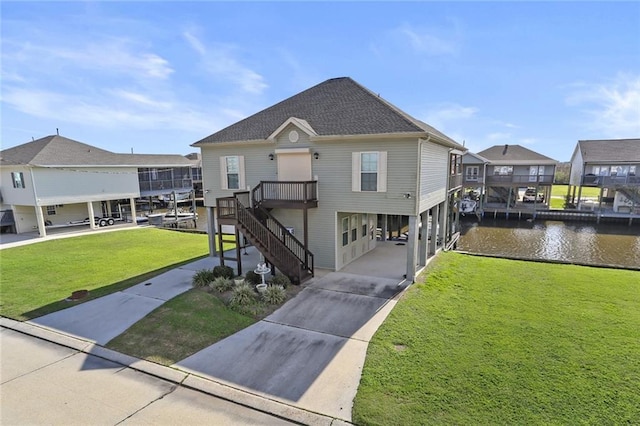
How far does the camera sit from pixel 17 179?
22.0 metres

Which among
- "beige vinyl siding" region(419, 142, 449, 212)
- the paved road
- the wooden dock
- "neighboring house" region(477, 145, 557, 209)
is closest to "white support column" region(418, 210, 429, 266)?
"beige vinyl siding" region(419, 142, 449, 212)

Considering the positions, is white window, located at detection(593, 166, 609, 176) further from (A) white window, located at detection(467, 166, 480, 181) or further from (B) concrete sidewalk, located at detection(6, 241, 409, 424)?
(B) concrete sidewalk, located at detection(6, 241, 409, 424)

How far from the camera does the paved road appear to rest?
5.54 m

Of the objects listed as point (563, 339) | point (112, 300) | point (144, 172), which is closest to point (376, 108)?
point (563, 339)

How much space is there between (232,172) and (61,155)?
1744cm

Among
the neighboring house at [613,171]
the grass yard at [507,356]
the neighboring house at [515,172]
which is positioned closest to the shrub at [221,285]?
the grass yard at [507,356]

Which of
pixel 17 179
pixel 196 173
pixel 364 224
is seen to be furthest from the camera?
pixel 196 173

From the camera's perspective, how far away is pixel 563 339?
25.1 ft

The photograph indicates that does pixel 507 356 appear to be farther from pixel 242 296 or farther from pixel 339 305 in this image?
pixel 242 296

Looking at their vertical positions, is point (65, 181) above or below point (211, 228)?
above

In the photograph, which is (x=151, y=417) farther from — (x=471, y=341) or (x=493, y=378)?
(x=471, y=341)

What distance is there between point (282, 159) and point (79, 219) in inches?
906

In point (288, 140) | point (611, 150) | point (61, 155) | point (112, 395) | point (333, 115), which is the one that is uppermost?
point (333, 115)

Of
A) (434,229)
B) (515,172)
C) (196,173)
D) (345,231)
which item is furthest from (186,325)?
(196,173)
